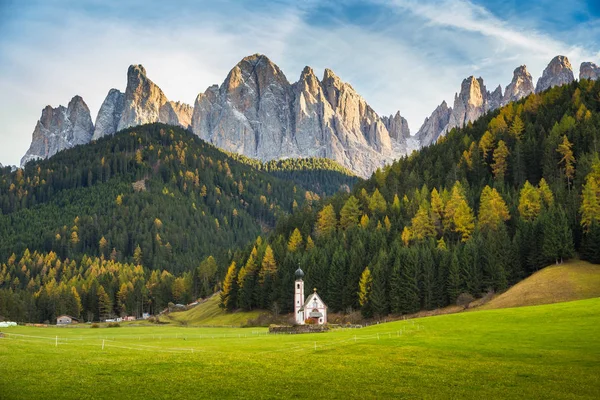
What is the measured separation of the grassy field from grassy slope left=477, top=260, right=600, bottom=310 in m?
24.6

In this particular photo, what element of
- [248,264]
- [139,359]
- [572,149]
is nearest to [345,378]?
[139,359]

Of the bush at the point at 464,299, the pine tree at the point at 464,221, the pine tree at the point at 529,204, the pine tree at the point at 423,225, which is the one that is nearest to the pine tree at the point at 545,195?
the pine tree at the point at 529,204

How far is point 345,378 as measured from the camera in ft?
98.1

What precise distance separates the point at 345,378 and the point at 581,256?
7002 centimetres

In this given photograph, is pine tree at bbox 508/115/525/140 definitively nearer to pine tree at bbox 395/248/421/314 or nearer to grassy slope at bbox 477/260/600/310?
grassy slope at bbox 477/260/600/310

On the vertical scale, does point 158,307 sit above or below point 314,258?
below

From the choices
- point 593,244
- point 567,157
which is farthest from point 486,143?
point 593,244

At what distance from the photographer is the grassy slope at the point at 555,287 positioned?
70.5 metres

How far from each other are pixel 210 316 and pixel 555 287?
7408cm

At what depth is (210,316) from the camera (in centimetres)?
12069

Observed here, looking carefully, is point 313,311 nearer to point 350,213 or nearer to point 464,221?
point 464,221

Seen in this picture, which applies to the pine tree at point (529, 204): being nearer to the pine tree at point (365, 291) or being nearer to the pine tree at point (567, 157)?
the pine tree at point (567, 157)

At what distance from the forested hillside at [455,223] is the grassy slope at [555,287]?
4.13m

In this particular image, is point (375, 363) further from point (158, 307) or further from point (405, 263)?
point (158, 307)
